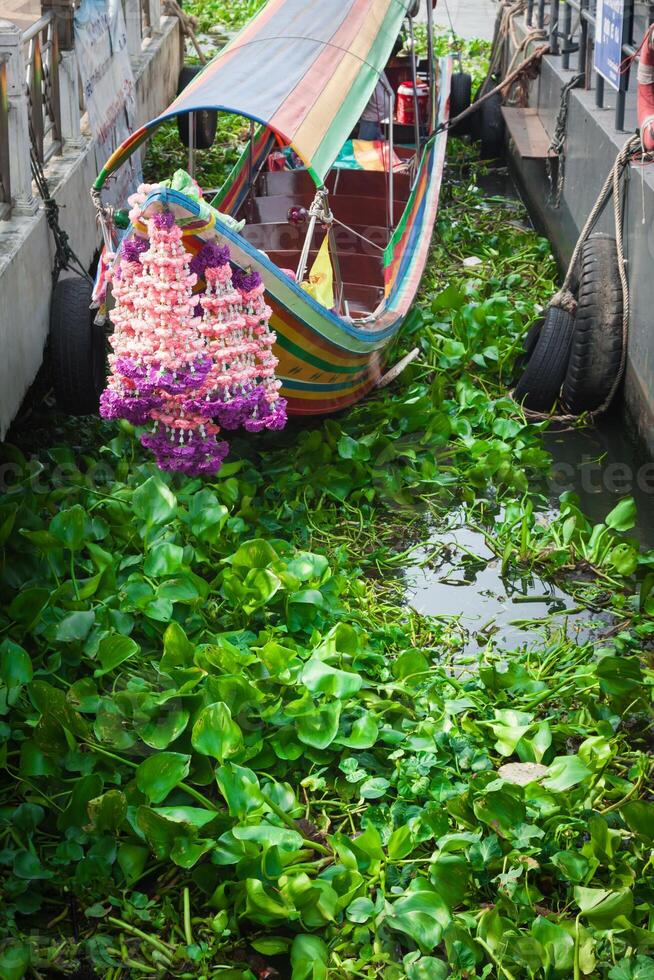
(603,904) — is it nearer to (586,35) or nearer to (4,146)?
(4,146)

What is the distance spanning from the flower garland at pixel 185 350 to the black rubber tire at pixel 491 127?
583 centimetres

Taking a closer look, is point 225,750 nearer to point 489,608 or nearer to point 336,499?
point 489,608

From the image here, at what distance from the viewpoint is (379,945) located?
2.81 m

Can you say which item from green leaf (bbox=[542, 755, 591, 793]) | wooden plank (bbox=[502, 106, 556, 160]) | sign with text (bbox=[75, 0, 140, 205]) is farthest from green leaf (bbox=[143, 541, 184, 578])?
wooden plank (bbox=[502, 106, 556, 160])

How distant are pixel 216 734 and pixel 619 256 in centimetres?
327

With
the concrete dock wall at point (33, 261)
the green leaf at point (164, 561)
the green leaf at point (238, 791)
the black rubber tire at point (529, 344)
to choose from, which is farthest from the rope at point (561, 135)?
the green leaf at point (238, 791)

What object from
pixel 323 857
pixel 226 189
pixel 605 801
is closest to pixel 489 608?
pixel 605 801

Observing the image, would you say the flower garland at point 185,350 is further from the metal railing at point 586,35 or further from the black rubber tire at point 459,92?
the black rubber tire at point 459,92

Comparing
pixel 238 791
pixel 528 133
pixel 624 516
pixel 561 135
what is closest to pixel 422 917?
pixel 238 791

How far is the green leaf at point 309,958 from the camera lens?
267 centimetres

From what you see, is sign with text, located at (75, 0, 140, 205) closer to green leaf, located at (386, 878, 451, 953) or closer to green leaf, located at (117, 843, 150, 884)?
green leaf, located at (117, 843, 150, 884)

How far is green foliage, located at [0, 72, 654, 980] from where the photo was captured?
283cm

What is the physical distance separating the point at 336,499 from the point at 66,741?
188cm

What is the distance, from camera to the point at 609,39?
589 cm
